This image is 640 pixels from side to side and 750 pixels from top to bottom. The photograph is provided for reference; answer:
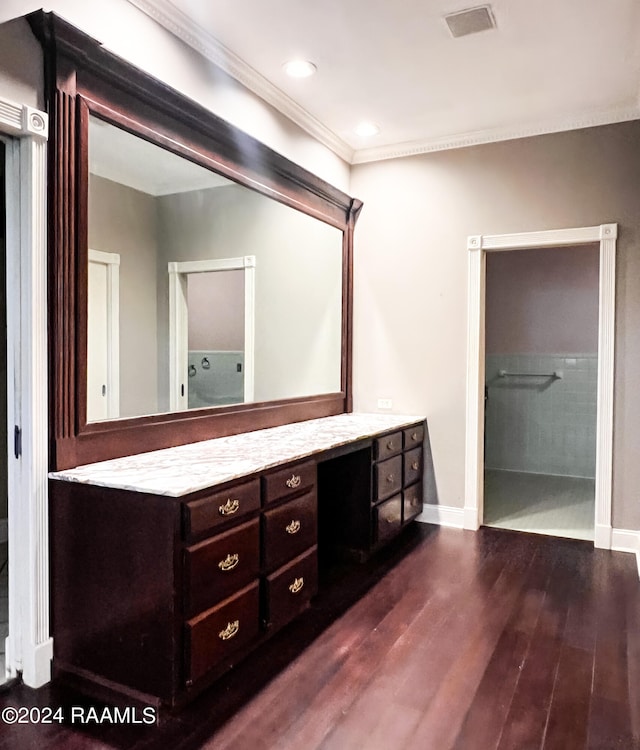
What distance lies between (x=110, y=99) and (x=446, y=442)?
3.00 meters

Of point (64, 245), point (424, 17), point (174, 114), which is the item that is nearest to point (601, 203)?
point (424, 17)

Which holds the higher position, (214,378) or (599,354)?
(599,354)

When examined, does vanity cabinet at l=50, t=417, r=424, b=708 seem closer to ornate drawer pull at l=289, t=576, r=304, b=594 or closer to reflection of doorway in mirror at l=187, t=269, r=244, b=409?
ornate drawer pull at l=289, t=576, r=304, b=594

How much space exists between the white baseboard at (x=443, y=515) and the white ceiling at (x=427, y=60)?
260cm

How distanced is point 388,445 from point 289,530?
1.20m

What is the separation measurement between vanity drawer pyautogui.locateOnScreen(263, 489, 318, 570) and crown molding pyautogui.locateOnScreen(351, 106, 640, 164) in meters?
2.73

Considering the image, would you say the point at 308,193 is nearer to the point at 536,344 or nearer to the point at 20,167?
the point at 20,167

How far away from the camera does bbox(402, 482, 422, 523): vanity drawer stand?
3842mm

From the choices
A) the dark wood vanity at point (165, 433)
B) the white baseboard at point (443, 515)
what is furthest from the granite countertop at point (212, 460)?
the white baseboard at point (443, 515)

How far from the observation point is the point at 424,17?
2609mm

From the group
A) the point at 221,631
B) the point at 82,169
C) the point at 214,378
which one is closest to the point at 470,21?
the point at 82,169

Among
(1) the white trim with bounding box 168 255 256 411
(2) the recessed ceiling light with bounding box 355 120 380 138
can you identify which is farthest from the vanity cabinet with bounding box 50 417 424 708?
(2) the recessed ceiling light with bounding box 355 120 380 138

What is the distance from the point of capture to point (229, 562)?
6.97 ft

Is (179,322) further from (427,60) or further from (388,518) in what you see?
(427,60)
